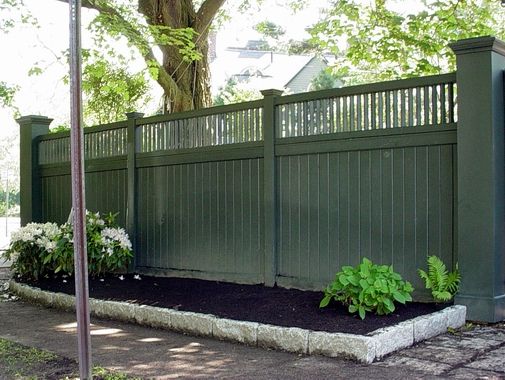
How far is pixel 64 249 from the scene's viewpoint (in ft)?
28.5

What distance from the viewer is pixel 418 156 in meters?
6.31

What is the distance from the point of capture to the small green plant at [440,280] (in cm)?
597

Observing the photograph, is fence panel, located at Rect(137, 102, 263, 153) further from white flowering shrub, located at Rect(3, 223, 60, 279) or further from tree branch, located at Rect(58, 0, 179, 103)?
white flowering shrub, located at Rect(3, 223, 60, 279)

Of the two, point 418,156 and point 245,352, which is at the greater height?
point 418,156

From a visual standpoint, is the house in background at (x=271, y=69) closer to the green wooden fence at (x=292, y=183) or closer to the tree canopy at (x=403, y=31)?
the tree canopy at (x=403, y=31)

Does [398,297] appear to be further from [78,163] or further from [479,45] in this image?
[78,163]

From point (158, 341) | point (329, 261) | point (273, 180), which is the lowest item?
point (158, 341)

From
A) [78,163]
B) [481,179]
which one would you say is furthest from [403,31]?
[78,163]

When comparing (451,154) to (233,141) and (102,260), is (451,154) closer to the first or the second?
(233,141)

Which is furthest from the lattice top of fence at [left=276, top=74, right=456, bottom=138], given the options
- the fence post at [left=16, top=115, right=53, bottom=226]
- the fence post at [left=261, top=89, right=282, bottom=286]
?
the fence post at [left=16, top=115, right=53, bottom=226]

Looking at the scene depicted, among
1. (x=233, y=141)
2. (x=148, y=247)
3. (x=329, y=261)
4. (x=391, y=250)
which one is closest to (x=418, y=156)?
(x=391, y=250)

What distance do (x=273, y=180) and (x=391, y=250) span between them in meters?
1.65

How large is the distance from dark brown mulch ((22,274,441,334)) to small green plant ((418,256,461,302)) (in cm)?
13

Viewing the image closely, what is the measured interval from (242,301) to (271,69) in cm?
3440
